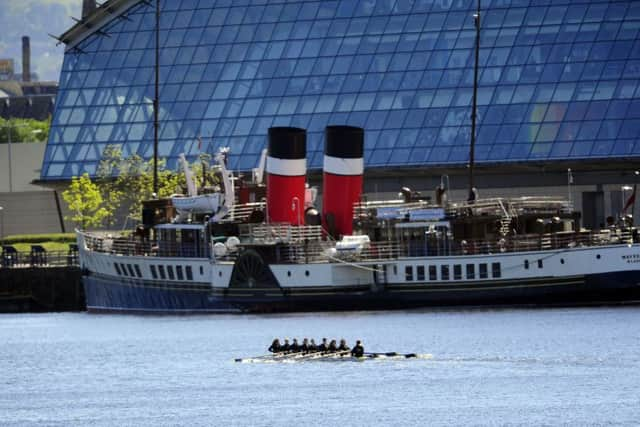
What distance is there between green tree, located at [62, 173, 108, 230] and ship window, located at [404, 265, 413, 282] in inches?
1315

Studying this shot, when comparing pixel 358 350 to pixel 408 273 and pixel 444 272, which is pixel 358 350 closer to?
pixel 444 272

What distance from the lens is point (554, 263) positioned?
8069cm

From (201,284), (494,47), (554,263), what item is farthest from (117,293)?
(494,47)

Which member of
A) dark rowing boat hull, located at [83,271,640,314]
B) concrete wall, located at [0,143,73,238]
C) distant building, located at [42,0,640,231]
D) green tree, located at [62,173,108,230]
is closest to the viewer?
dark rowing boat hull, located at [83,271,640,314]

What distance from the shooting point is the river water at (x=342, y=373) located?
5506 centimetres

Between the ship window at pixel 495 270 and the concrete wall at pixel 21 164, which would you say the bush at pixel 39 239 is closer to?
the concrete wall at pixel 21 164

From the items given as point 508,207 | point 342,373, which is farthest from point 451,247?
point 342,373

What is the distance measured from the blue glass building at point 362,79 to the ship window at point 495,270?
28.9 metres

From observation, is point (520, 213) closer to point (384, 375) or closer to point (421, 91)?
point (384, 375)

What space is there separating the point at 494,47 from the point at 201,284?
31934mm

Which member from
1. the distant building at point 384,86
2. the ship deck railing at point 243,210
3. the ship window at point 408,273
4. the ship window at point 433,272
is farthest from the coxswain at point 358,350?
the distant building at point 384,86

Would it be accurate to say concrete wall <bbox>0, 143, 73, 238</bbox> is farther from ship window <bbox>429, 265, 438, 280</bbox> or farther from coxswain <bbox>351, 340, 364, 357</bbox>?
coxswain <bbox>351, 340, 364, 357</bbox>

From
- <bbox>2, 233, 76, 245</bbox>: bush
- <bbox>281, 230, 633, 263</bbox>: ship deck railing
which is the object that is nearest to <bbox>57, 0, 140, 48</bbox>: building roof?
<bbox>2, 233, 76, 245</bbox>: bush

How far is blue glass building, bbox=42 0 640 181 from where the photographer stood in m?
111
